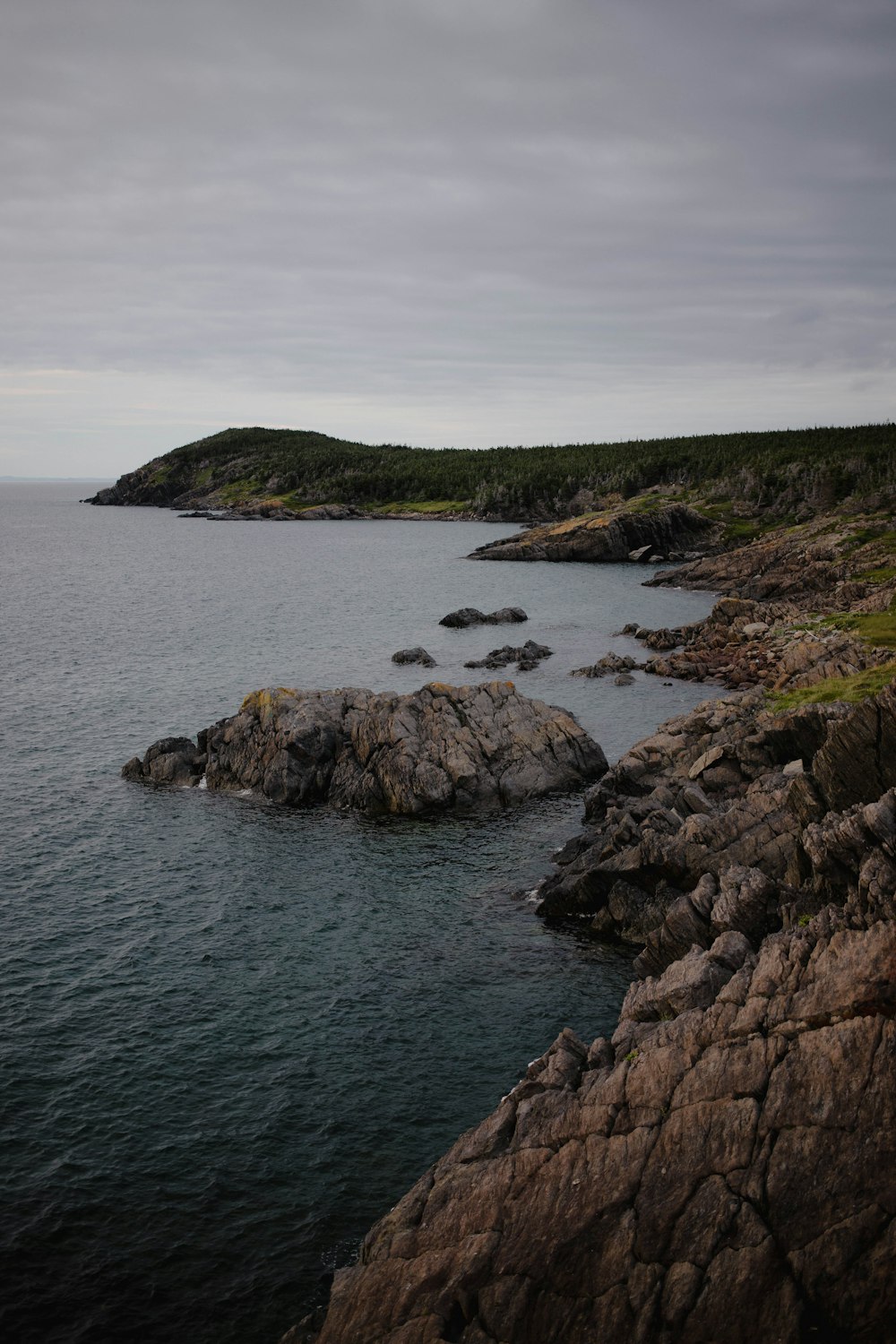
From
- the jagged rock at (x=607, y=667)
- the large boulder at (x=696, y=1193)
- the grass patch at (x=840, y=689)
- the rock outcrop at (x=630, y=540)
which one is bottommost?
the large boulder at (x=696, y=1193)

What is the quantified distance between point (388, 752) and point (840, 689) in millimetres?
27886

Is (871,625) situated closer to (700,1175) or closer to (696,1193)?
(700,1175)

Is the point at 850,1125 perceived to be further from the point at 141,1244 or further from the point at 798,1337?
the point at 141,1244

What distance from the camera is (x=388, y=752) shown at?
60.5 meters

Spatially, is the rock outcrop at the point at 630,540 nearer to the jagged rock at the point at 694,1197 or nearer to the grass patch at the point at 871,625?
the grass patch at the point at 871,625

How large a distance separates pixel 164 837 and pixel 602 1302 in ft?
128

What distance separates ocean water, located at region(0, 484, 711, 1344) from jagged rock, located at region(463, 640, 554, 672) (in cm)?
2190

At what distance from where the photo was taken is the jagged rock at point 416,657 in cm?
9888

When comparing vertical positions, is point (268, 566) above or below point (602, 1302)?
above

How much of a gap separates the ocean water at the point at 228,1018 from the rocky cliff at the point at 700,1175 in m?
4.69

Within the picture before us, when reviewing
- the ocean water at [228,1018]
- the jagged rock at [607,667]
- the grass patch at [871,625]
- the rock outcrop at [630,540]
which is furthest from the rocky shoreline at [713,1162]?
the rock outcrop at [630,540]

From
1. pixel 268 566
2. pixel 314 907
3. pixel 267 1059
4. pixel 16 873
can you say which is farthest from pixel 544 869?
pixel 268 566

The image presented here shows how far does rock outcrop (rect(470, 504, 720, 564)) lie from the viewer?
194375mm

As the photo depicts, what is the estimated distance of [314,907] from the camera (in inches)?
1805
